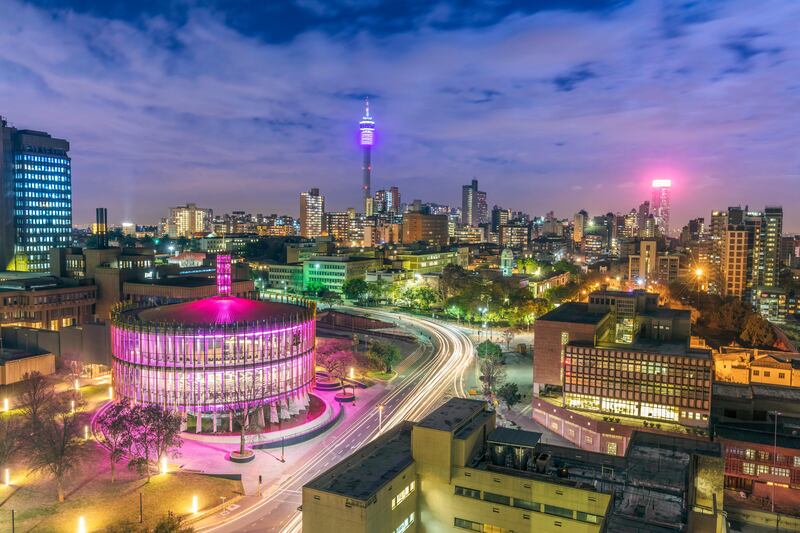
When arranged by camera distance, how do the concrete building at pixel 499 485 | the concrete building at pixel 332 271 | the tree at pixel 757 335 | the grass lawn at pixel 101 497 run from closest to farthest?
the concrete building at pixel 499 485, the grass lawn at pixel 101 497, the tree at pixel 757 335, the concrete building at pixel 332 271

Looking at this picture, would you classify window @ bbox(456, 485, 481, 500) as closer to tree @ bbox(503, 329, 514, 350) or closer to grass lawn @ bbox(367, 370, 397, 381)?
grass lawn @ bbox(367, 370, 397, 381)

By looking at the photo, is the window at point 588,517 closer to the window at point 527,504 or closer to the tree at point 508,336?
the window at point 527,504

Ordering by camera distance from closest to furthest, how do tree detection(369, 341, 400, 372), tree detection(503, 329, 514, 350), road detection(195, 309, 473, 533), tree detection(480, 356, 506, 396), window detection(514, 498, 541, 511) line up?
window detection(514, 498, 541, 511) → road detection(195, 309, 473, 533) → tree detection(480, 356, 506, 396) → tree detection(369, 341, 400, 372) → tree detection(503, 329, 514, 350)

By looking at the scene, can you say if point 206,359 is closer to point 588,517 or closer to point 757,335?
point 588,517

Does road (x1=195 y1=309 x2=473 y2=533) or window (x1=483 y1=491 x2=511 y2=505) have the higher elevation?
window (x1=483 y1=491 x2=511 y2=505)

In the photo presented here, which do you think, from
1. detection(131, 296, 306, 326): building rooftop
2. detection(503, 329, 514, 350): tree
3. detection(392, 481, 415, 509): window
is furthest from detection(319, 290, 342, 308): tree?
detection(392, 481, 415, 509): window

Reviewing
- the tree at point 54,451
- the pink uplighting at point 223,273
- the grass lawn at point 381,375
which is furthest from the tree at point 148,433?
the grass lawn at point 381,375
